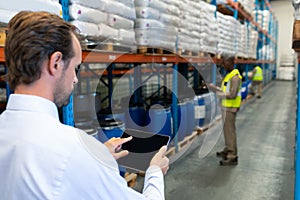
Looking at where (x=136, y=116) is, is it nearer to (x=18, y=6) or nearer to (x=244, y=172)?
(x=244, y=172)

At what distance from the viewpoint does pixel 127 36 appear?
121 inches

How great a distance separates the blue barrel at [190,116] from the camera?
15.8 feet

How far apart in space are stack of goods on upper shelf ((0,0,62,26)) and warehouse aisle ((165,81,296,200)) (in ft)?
8.07

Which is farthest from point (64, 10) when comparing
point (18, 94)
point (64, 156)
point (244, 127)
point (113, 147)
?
point (244, 127)

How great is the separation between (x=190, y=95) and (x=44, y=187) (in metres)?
4.31

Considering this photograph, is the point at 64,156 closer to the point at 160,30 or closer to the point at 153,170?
the point at 153,170

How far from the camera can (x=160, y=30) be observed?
3785 mm

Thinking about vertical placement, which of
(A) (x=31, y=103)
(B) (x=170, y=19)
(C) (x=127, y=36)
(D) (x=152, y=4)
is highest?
(D) (x=152, y=4)

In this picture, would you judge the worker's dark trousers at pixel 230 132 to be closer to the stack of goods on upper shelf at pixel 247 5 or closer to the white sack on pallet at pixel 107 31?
the white sack on pallet at pixel 107 31

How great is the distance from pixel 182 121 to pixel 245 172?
134 centimetres

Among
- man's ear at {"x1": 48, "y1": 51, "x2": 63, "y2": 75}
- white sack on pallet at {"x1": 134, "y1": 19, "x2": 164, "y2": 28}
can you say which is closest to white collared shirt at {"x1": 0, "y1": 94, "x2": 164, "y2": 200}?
man's ear at {"x1": 48, "y1": 51, "x2": 63, "y2": 75}

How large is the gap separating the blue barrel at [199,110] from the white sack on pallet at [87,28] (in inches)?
101

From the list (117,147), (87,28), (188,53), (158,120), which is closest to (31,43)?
(117,147)

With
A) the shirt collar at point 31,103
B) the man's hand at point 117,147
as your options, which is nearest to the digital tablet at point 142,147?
the man's hand at point 117,147
